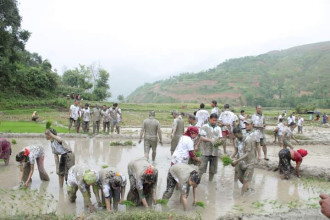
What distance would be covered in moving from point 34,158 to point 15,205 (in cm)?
173

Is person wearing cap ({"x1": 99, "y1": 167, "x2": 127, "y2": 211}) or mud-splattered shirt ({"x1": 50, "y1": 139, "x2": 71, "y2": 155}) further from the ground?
mud-splattered shirt ({"x1": 50, "y1": 139, "x2": 71, "y2": 155})

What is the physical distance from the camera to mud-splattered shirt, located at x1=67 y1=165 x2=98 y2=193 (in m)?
6.18

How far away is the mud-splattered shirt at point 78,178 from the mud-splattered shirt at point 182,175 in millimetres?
1876

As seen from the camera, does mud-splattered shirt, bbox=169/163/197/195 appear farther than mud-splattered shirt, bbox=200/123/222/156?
No

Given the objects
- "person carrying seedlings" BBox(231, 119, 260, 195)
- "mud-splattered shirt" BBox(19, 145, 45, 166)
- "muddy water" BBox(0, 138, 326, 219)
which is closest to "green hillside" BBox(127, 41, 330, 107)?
"muddy water" BBox(0, 138, 326, 219)

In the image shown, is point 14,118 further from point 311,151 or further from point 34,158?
point 311,151

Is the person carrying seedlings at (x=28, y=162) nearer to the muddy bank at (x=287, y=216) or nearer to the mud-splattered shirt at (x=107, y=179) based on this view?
the mud-splattered shirt at (x=107, y=179)

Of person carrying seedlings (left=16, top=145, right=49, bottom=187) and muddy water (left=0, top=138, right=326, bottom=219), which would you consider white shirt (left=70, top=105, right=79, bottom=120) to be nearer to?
muddy water (left=0, top=138, right=326, bottom=219)

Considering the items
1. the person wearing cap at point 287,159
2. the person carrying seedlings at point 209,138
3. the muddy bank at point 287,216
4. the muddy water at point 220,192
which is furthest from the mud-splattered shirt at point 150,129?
the muddy bank at point 287,216

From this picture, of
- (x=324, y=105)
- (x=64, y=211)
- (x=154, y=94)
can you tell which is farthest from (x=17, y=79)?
(x=154, y=94)

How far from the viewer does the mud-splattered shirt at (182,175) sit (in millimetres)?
6156

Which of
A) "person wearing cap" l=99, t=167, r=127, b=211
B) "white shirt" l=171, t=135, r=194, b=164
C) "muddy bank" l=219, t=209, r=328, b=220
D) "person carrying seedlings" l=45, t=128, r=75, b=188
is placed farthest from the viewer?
"person carrying seedlings" l=45, t=128, r=75, b=188

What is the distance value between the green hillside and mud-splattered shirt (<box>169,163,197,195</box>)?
2995 inches

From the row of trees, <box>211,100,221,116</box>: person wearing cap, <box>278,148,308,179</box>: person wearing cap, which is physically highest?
the row of trees
